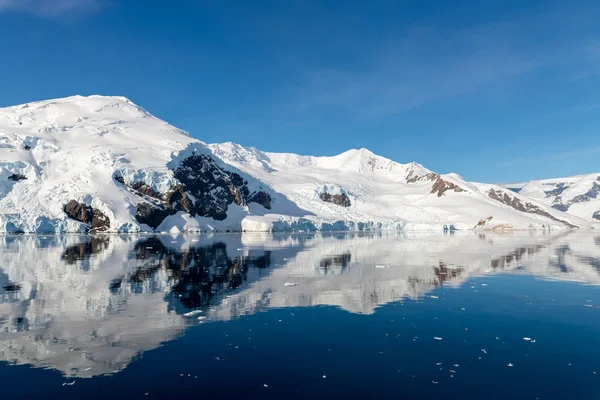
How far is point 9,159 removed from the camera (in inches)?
4574

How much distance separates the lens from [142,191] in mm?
122812

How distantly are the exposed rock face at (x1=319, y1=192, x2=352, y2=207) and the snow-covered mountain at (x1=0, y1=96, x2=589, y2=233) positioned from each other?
20.0 inches

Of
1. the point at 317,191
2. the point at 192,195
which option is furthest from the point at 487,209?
the point at 192,195


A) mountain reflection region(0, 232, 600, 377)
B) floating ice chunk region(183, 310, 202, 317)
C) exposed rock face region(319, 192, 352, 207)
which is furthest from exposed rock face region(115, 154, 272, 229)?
floating ice chunk region(183, 310, 202, 317)

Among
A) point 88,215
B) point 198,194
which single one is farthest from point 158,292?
point 198,194

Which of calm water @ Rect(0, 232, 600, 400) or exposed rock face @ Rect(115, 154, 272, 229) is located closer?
calm water @ Rect(0, 232, 600, 400)

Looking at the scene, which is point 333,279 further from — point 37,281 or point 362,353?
point 37,281

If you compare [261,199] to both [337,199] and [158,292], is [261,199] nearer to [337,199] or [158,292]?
[337,199]

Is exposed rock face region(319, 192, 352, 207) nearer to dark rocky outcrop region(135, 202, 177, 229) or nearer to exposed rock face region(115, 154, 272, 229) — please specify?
exposed rock face region(115, 154, 272, 229)

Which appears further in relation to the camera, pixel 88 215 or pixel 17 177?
pixel 17 177

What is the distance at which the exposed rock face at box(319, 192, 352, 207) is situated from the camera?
184 m

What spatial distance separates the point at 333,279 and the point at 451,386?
17517mm

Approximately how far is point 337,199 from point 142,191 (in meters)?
89.3

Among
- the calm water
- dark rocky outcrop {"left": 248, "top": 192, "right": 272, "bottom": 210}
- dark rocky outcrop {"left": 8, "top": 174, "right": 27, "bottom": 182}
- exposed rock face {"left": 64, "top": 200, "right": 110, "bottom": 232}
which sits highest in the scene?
dark rocky outcrop {"left": 8, "top": 174, "right": 27, "bottom": 182}
